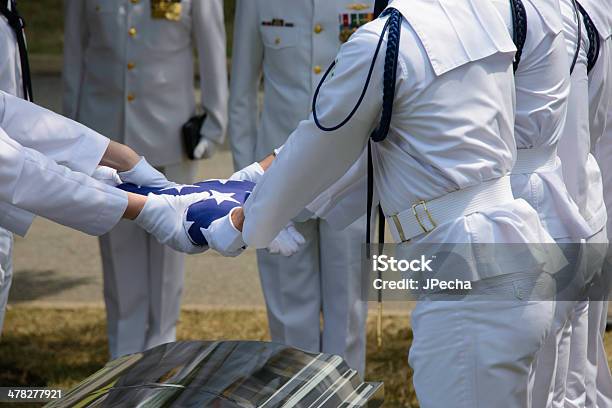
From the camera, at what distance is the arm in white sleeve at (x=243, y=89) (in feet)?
17.2

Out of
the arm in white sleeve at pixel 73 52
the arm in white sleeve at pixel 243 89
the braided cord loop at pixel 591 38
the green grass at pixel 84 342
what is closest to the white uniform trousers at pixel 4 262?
the arm in white sleeve at pixel 243 89

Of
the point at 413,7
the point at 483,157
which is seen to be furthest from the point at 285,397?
the point at 413,7

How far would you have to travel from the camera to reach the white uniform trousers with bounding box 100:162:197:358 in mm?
5840

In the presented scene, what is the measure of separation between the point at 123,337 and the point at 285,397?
3143 millimetres

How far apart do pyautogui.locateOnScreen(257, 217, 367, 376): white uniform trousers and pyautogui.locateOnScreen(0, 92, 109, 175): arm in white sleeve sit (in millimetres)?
1422

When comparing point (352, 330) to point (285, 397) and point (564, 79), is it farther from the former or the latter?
point (285, 397)

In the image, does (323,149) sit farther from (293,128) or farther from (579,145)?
(293,128)

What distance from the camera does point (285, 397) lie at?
2.79m

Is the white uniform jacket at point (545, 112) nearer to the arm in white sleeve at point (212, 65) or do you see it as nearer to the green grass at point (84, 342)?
the green grass at point (84, 342)

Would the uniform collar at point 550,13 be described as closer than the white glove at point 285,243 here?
Yes

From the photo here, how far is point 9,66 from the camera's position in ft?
14.2

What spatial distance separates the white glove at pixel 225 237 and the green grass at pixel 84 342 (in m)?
1.88

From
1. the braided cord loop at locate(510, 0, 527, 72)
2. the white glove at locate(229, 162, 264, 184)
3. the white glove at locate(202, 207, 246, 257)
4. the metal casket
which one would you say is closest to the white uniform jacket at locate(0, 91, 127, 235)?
the white glove at locate(202, 207, 246, 257)

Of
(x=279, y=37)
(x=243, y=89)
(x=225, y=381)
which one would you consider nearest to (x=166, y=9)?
(x=243, y=89)
